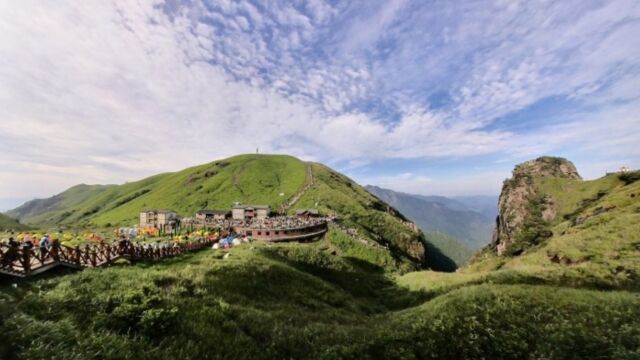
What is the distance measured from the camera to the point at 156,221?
4424 inches

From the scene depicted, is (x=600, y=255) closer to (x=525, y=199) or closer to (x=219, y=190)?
(x=525, y=199)

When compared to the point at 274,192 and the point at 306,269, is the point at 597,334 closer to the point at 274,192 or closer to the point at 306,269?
the point at 306,269

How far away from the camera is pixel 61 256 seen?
2208 cm

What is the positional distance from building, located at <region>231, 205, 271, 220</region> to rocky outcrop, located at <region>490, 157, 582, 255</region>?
9041cm

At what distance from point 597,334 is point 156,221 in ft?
411

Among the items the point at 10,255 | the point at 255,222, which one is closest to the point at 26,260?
the point at 10,255

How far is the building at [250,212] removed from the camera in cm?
11069

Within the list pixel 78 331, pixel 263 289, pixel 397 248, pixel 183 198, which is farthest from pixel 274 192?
pixel 78 331

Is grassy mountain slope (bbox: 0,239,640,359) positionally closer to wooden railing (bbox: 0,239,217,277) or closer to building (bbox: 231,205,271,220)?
wooden railing (bbox: 0,239,217,277)

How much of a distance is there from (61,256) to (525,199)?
172887 millimetres

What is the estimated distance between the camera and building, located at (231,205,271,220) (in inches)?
4358

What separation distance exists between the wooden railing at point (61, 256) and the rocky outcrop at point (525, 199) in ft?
380

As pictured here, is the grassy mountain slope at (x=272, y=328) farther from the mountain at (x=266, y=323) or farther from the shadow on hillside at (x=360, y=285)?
the shadow on hillside at (x=360, y=285)

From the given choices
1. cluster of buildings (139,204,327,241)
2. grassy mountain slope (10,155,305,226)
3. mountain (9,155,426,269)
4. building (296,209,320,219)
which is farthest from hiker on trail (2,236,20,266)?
grassy mountain slope (10,155,305,226)
